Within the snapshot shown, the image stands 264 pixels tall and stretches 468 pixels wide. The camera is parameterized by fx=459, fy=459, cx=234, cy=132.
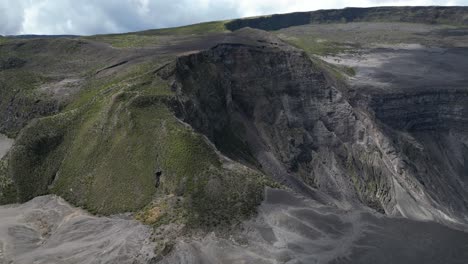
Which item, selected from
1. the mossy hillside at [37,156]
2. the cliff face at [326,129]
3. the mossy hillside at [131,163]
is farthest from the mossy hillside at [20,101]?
the cliff face at [326,129]

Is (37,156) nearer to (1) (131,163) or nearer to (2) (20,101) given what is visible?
(1) (131,163)

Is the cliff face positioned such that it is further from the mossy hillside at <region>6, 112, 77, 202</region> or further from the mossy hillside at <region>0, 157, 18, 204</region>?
the mossy hillside at <region>0, 157, 18, 204</region>

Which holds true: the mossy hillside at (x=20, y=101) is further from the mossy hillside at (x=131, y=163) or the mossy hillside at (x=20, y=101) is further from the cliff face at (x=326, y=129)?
the cliff face at (x=326, y=129)

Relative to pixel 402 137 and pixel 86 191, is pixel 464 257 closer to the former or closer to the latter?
pixel 86 191

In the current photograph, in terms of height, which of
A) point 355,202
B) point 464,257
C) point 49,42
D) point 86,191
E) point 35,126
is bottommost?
point 355,202

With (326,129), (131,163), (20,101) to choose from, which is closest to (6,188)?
(131,163)

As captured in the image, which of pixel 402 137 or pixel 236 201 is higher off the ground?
pixel 236 201

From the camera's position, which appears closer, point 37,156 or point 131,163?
point 131,163

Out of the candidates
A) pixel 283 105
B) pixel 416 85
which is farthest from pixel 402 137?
pixel 283 105

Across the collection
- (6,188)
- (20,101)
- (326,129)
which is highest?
(20,101)
